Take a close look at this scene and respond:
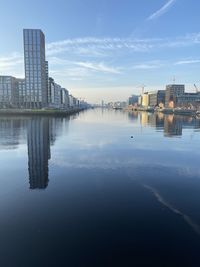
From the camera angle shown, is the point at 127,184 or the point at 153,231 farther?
the point at 127,184

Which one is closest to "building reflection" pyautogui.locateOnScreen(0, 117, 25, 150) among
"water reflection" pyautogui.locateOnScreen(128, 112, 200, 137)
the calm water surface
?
the calm water surface

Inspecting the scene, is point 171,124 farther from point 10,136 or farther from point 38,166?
point 38,166

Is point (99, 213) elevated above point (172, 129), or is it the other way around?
point (172, 129)

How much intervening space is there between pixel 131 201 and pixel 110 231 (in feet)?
14.7

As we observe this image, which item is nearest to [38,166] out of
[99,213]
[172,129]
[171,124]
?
[99,213]

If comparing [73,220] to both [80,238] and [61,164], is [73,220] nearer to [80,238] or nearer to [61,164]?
[80,238]

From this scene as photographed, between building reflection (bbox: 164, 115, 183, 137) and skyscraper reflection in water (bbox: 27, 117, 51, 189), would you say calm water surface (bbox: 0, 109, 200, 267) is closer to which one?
skyscraper reflection in water (bbox: 27, 117, 51, 189)

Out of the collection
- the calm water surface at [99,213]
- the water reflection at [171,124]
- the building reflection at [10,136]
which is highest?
the water reflection at [171,124]

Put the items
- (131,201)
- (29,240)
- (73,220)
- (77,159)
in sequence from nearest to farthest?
(29,240), (73,220), (131,201), (77,159)

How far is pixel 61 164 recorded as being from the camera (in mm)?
28312

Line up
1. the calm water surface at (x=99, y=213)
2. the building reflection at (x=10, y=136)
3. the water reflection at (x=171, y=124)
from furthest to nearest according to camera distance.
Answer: the water reflection at (x=171, y=124)
the building reflection at (x=10, y=136)
the calm water surface at (x=99, y=213)

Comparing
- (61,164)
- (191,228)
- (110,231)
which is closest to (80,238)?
(110,231)

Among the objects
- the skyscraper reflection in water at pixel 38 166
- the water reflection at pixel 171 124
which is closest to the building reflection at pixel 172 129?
the water reflection at pixel 171 124

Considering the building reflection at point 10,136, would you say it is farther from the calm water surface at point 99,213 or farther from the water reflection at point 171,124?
the water reflection at point 171,124
